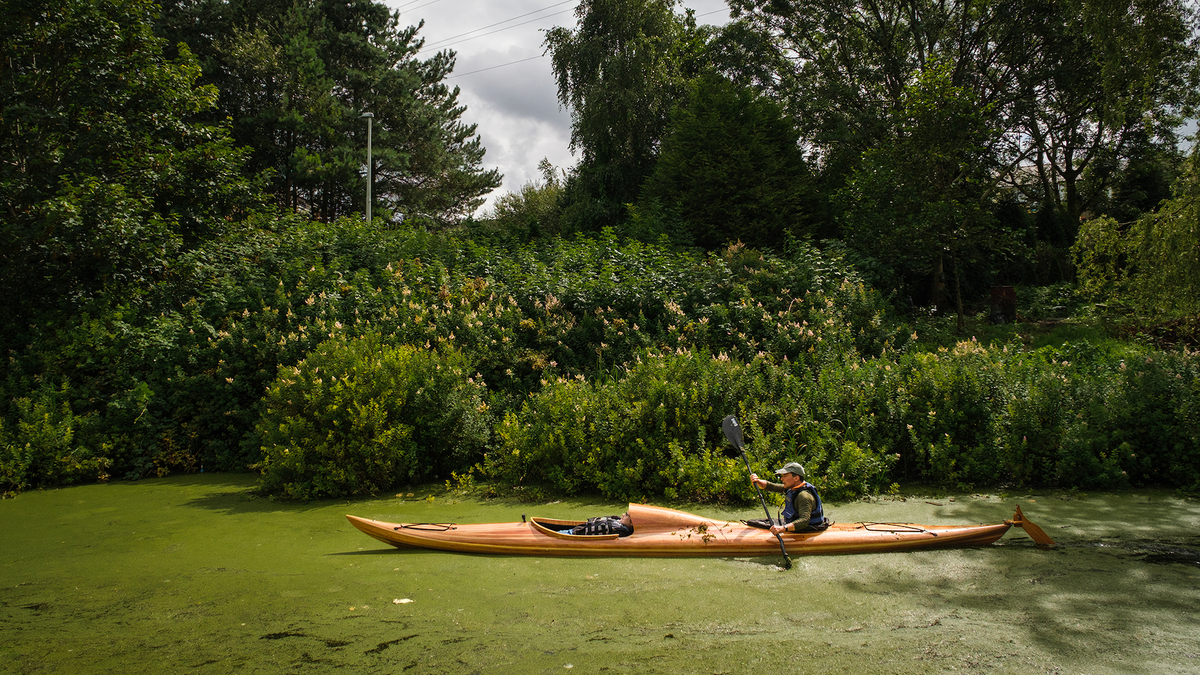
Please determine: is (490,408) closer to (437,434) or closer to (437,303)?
(437,434)

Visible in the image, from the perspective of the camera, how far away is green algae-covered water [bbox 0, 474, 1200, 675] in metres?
4.05

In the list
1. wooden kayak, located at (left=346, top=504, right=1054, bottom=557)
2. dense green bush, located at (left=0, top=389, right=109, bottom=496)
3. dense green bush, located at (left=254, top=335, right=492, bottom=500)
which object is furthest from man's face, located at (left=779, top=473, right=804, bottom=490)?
dense green bush, located at (left=0, top=389, right=109, bottom=496)

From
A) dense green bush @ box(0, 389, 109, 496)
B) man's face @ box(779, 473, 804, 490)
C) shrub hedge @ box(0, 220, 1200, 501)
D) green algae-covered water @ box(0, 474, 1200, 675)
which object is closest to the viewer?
green algae-covered water @ box(0, 474, 1200, 675)

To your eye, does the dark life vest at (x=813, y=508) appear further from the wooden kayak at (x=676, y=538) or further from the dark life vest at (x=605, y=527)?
the dark life vest at (x=605, y=527)

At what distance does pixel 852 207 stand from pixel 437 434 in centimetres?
1130

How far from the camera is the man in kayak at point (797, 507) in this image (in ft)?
19.9

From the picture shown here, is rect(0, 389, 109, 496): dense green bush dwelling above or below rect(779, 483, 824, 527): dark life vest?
above

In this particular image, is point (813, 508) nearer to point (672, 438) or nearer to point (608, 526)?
point (608, 526)

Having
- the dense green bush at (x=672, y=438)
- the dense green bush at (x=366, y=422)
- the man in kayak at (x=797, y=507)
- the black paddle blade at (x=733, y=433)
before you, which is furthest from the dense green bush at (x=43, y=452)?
the man in kayak at (x=797, y=507)

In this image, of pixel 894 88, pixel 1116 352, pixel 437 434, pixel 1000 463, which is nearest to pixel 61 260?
pixel 437 434

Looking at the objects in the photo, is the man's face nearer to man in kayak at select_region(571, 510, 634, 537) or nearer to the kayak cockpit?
man in kayak at select_region(571, 510, 634, 537)

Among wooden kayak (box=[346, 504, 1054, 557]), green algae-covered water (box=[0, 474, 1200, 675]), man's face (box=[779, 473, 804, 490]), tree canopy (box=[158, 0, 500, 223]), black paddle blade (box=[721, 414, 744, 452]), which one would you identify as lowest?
green algae-covered water (box=[0, 474, 1200, 675])

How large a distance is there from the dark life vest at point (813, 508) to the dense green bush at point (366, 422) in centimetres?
433

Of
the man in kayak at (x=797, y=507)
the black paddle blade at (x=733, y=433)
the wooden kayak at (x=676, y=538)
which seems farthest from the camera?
the black paddle blade at (x=733, y=433)
